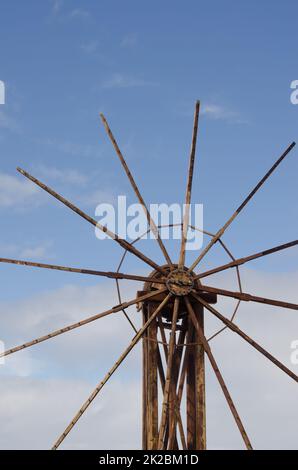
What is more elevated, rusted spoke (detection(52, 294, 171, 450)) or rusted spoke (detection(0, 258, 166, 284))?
rusted spoke (detection(0, 258, 166, 284))

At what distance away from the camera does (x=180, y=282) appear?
19312 millimetres

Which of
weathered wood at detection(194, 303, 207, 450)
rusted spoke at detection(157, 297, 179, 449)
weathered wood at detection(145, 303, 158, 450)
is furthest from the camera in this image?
weathered wood at detection(194, 303, 207, 450)

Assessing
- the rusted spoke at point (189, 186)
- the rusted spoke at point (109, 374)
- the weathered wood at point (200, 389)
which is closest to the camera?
the rusted spoke at point (109, 374)

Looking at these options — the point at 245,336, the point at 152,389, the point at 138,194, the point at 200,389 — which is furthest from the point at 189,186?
the point at 152,389

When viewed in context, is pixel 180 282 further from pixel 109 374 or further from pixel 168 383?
pixel 109 374

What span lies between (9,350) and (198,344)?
439 centimetres

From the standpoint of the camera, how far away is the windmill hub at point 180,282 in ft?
63.2

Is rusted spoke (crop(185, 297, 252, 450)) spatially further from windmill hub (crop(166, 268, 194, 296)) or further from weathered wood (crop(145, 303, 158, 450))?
weathered wood (crop(145, 303, 158, 450))

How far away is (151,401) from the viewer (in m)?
18.9

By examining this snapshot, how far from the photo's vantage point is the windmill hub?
19.2m

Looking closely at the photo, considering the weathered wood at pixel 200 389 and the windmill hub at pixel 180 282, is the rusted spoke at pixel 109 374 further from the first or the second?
the weathered wood at pixel 200 389

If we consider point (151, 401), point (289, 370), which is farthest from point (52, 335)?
point (289, 370)
